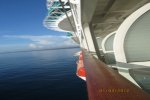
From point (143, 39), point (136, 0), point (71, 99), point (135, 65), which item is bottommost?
point (71, 99)

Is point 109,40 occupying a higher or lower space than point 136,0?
lower

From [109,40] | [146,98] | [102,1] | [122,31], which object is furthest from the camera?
[109,40]

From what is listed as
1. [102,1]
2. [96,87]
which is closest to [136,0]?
[102,1]

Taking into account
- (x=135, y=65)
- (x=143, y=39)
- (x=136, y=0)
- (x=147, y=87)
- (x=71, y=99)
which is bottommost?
(x=71, y=99)

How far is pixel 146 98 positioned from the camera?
179 cm

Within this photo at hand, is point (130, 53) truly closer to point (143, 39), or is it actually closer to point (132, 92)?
point (143, 39)

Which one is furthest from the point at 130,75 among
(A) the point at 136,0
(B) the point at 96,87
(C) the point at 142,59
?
(A) the point at 136,0

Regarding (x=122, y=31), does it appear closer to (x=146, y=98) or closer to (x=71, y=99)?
(x=146, y=98)

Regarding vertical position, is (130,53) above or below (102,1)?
below

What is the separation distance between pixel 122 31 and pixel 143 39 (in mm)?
784

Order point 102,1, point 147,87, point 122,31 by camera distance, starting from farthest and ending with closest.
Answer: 1. point 102,1
2. point 122,31
3. point 147,87

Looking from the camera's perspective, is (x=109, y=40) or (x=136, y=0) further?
(x=109, y=40)

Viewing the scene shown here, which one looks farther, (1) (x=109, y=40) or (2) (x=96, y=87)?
(1) (x=109, y=40)

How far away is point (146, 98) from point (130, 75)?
17.5ft
